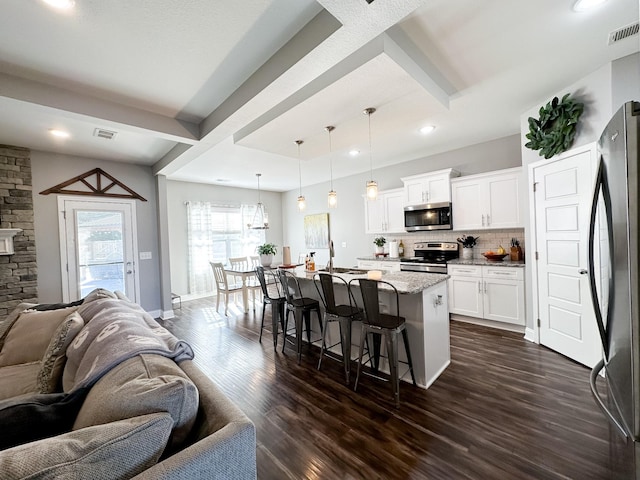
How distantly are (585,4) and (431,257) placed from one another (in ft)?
11.7

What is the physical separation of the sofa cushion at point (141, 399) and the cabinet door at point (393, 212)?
465cm

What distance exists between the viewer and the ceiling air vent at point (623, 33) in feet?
6.39

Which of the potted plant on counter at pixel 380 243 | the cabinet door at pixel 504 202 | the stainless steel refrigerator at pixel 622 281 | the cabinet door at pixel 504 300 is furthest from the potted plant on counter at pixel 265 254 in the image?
the stainless steel refrigerator at pixel 622 281

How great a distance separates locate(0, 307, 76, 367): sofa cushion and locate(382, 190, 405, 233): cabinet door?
4.70m

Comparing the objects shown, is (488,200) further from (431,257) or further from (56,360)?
(56,360)

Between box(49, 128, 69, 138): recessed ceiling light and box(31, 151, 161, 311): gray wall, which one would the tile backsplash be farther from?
box(49, 128, 69, 138): recessed ceiling light

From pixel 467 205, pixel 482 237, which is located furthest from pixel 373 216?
pixel 482 237

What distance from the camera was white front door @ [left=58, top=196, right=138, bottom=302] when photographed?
13.4 ft

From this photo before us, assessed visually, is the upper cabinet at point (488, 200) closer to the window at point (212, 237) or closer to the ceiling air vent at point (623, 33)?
the ceiling air vent at point (623, 33)

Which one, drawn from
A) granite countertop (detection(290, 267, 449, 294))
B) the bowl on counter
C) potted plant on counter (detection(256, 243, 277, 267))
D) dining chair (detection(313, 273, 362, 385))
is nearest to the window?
potted plant on counter (detection(256, 243, 277, 267))

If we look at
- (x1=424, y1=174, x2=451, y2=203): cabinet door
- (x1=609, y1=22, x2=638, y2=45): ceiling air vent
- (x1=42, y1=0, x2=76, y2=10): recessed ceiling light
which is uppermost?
(x1=609, y1=22, x2=638, y2=45): ceiling air vent

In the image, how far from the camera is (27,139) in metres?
3.44

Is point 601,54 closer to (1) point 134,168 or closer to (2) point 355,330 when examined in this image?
(2) point 355,330

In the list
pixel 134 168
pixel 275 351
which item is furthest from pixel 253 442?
pixel 134 168
